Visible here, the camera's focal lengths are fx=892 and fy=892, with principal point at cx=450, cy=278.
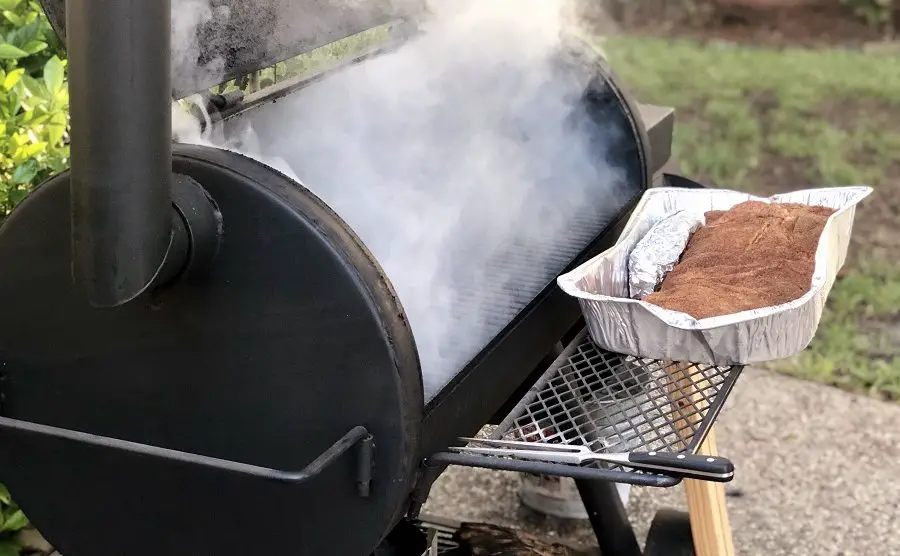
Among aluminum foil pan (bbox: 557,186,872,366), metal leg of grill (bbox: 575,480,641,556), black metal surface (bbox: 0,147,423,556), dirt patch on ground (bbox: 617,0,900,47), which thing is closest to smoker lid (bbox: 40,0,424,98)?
black metal surface (bbox: 0,147,423,556)

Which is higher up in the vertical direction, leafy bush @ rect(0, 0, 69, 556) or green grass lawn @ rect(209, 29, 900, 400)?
leafy bush @ rect(0, 0, 69, 556)

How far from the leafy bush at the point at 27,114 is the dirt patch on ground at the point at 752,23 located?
624cm

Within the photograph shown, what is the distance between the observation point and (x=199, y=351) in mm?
1030

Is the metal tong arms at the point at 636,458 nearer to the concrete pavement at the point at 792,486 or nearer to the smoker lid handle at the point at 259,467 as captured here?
the smoker lid handle at the point at 259,467

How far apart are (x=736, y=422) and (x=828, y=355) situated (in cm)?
63

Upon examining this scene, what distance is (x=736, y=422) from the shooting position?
2955mm

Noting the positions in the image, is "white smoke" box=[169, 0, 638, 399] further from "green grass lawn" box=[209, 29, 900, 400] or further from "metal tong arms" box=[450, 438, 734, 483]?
"green grass lawn" box=[209, 29, 900, 400]

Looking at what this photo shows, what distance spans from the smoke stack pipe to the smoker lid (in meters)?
0.23

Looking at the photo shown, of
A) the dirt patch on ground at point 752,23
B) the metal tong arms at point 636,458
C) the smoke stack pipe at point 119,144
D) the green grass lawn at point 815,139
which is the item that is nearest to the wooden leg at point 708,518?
the metal tong arms at point 636,458

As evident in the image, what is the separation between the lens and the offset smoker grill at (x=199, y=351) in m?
0.87

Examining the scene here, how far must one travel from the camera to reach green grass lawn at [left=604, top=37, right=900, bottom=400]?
3412 mm

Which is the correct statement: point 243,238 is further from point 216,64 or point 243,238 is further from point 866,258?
point 866,258

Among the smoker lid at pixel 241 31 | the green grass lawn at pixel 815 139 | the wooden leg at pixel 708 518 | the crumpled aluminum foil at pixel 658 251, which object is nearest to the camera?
the smoker lid at pixel 241 31

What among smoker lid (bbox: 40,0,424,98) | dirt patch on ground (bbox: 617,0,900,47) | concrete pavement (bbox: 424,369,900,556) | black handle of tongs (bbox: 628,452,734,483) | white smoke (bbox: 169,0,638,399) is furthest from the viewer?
dirt patch on ground (bbox: 617,0,900,47)
